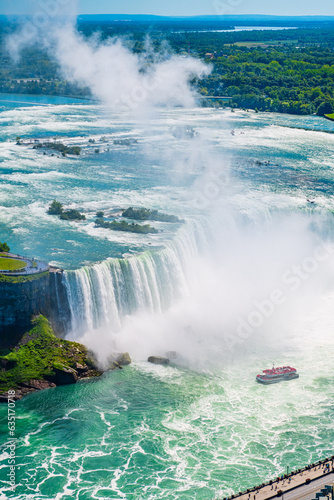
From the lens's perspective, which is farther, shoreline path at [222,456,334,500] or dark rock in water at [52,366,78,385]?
dark rock in water at [52,366,78,385]

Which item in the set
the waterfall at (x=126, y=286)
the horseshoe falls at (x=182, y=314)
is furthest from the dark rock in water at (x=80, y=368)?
the waterfall at (x=126, y=286)

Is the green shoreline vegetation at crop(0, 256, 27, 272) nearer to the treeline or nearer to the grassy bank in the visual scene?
the grassy bank

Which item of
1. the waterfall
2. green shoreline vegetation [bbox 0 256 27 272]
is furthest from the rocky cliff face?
green shoreline vegetation [bbox 0 256 27 272]

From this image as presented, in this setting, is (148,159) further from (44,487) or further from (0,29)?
(0,29)

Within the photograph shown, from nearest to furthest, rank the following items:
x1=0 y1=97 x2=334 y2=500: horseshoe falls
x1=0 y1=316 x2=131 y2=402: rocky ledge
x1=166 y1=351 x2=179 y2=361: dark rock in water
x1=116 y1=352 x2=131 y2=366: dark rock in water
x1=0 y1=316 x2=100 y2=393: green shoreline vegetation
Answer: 1. x1=0 y1=97 x2=334 y2=500: horseshoe falls
2. x1=0 y1=316 x2=131 y2=402: rocky ledge
3. x1=0 y1=316 x2=100 y2=393: green shoreline vegetation
4. x1=116 y1=352 x2=131 y2=366: dark rock in water
5. x1=166 y1=351 x2=179 y2=361: dark rock in water

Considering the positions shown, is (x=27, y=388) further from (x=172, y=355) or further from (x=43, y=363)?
(x=172, y=355)

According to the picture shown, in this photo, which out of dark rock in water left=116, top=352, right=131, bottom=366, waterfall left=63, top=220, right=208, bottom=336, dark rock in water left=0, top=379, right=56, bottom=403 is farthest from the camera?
waterfall left=63, top=220, right=208, bottom=336

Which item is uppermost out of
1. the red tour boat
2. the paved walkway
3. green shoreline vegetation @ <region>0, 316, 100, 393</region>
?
green shoreline vegetation @ <region>0, 316, 100, 393</region>
